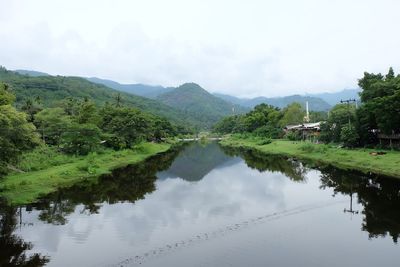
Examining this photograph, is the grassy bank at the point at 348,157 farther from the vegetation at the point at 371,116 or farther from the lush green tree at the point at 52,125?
the lush green tree at the point at 52,125

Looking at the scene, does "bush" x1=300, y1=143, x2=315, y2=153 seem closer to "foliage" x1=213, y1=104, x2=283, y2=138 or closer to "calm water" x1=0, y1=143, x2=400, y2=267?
"calm water" x1=0, y1=143, x2=400, y2=267

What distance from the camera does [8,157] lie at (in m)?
33.5

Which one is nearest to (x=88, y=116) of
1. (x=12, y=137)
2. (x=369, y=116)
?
(x=12, y=137)

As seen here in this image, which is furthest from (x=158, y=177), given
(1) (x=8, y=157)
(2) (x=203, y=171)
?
(1) (x=8, y=157)

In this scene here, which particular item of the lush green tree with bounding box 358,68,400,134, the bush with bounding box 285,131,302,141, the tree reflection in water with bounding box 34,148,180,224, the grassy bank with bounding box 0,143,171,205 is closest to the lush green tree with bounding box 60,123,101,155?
the grassy bank with bounding box 0,143,171,205

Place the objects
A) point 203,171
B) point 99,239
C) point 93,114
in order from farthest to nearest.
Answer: point 93,114 → point 203,171 → point 99,239

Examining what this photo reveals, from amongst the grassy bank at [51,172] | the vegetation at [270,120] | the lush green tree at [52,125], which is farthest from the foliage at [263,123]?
the lush green tree at [52,125]

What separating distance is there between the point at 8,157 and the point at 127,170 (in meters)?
25.4

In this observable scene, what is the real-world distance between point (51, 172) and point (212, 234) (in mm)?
28085

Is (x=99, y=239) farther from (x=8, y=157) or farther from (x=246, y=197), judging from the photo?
(x=246, y=197)

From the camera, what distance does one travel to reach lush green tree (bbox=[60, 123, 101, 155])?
61.7 m

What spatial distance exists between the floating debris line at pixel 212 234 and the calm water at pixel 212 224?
0.22 feet

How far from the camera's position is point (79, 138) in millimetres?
62281

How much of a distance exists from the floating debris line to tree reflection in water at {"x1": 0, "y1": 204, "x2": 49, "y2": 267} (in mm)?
4651
